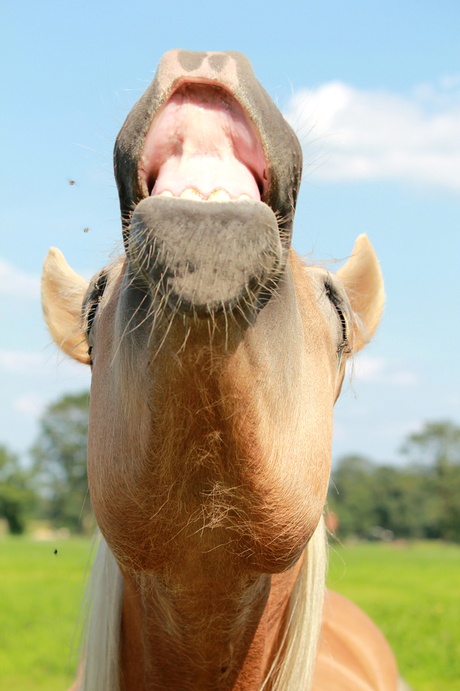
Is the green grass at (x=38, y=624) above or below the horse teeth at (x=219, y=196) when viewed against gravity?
below

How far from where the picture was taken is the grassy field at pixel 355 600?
7102 mm

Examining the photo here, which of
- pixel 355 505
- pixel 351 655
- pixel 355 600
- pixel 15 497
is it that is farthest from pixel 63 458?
pixel 351 655

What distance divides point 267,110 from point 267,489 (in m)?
0.82

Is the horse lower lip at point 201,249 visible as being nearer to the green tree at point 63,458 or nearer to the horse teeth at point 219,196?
the horse teeth at point 219,196

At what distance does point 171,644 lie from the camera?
178 centimetres

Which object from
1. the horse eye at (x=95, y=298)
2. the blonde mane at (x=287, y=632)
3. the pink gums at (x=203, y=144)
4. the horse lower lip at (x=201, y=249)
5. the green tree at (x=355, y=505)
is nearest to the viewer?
the horse lower lip at (x=201, y=249)

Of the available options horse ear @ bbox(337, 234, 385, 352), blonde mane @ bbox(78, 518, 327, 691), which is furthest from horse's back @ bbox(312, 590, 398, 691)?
horse ear @ bbox(337, 234, 385, 352)

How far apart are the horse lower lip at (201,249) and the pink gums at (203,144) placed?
110mm

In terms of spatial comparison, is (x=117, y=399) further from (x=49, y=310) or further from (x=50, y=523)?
(x=50, y=523)

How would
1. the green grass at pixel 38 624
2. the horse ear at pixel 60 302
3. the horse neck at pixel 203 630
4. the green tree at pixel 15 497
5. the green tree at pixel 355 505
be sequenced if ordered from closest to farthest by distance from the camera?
1. the horse neck at pixel 203 630
2. the horse ear at pixel 60 302
3. the green grass at pixel 38 624
4. the green tree at pixel 15 497
5. the green tree at pixel 355 505

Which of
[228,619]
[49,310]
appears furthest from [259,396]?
[49,310]

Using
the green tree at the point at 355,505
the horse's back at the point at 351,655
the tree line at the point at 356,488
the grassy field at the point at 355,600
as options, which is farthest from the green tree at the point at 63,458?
the horse's back at the point at 351,655

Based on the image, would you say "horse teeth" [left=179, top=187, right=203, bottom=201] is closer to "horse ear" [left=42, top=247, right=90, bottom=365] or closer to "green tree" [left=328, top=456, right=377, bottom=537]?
"horse ear" [left=42, top=247, right=90, bottom=365]

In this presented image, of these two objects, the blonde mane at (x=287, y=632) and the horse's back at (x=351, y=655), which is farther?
the horse's back at (x=351, y=655)
